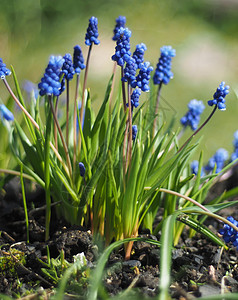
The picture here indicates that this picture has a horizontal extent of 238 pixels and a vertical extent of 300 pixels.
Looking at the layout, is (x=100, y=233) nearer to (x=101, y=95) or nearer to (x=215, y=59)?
(x=101, y=95)

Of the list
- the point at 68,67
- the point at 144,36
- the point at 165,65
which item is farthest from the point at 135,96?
the point at 144,36

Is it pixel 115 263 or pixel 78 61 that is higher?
pixel 78 61

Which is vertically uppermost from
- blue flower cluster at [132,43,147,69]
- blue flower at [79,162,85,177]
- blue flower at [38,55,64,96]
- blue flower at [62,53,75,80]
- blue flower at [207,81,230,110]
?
blue flower cluster at [132,43,147,69]

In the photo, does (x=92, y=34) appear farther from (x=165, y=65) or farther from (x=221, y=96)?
(x=221, y=96)

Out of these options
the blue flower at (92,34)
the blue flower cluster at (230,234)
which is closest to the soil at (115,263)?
the blue flower cluster at (230,234)

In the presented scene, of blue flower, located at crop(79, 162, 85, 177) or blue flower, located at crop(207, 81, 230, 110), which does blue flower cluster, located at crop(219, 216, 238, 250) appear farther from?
blue flower, located at crop(79, 162, 85, 177)

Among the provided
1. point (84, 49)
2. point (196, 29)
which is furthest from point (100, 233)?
point (196, 29)

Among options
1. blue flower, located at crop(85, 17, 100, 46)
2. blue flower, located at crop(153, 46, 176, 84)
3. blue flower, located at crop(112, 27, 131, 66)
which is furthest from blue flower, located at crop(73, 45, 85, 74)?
blue flower, located at crop(153, 46, 176, 84)
